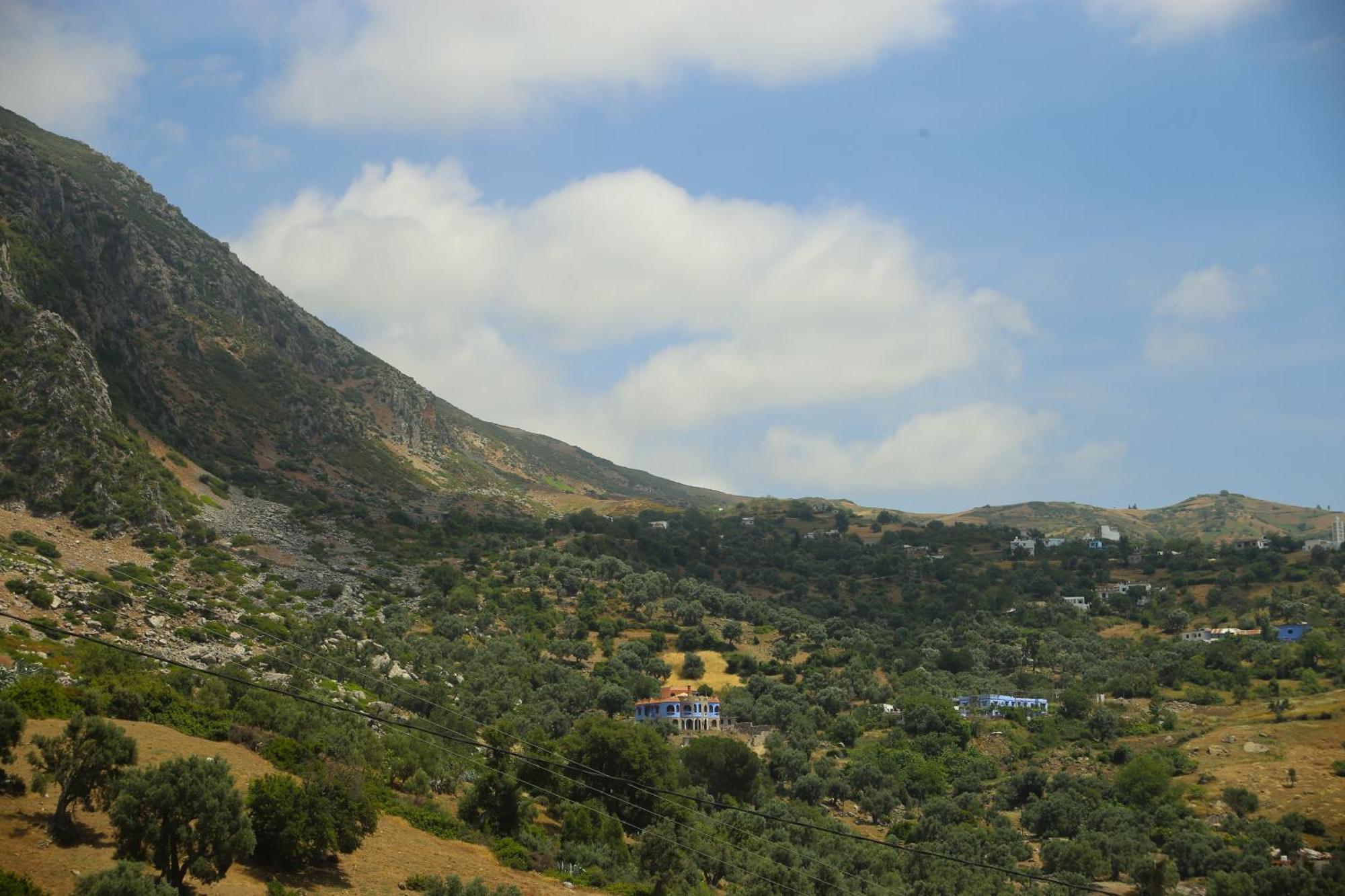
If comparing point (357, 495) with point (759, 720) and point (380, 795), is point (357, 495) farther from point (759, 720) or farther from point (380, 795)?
point (380, 795)

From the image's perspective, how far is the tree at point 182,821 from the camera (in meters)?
20.2

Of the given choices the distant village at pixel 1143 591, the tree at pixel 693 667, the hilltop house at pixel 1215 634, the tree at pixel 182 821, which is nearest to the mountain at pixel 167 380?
the tree at pixel 693 667

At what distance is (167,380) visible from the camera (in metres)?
96.2

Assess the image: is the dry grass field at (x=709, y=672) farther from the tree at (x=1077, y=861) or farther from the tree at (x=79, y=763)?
the tree at (x=79, y=763)

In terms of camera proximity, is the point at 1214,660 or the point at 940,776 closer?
the point at 940,776

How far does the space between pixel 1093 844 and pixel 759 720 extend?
75.7ft

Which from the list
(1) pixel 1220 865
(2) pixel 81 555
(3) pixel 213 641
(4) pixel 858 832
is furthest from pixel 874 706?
(2) pixel 81 555

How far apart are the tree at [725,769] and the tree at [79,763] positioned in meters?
32.2

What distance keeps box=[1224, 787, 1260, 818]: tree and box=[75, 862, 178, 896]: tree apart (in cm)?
5050

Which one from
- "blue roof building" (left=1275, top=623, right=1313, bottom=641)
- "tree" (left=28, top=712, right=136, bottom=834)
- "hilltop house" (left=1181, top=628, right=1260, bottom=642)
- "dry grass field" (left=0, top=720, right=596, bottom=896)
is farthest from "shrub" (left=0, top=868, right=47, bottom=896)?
"blue roof building" (left=1275, top=623, right=1313, bottom=641)

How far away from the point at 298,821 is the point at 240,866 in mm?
1403

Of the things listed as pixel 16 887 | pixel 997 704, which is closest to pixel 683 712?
pixel 997 704

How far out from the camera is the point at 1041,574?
116m

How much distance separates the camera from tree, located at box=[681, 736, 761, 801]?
168 feet
